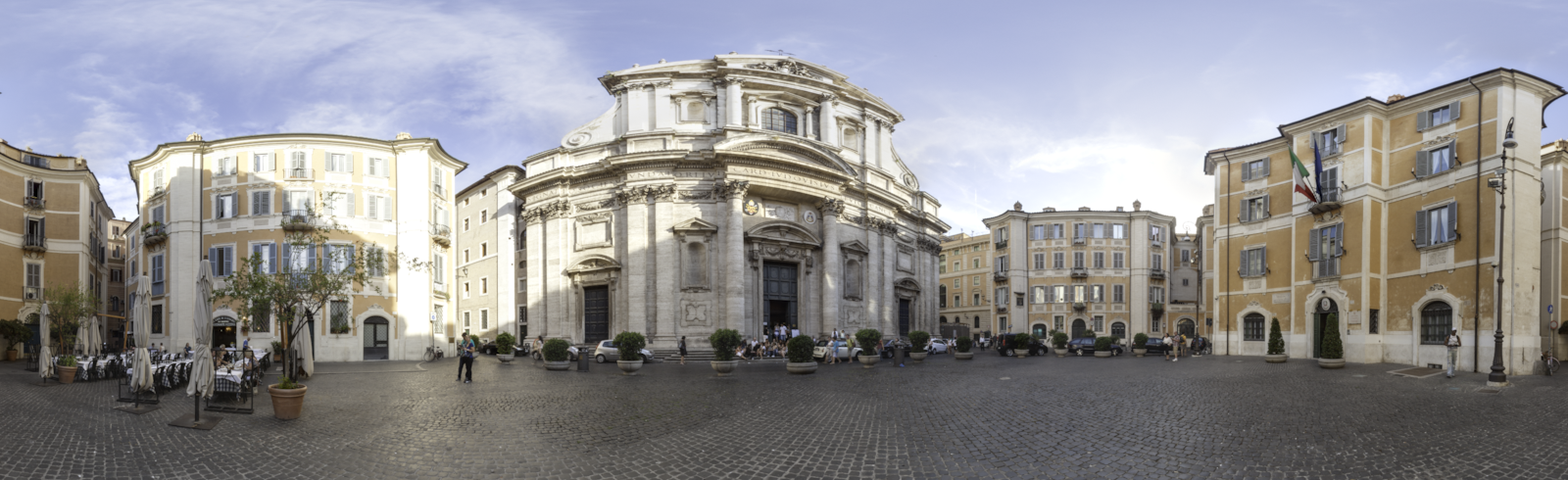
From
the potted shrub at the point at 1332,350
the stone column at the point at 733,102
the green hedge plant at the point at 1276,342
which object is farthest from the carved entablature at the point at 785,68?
the potted shrub at the point at 1332,350

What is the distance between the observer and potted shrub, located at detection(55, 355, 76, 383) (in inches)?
842

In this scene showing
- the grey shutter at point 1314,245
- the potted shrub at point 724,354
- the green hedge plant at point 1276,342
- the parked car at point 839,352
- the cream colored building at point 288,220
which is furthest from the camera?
the cream colored building at point 288,220

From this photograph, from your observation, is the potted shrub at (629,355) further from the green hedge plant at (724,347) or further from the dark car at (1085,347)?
the dark car at (1085,347)

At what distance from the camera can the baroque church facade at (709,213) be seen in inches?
1566

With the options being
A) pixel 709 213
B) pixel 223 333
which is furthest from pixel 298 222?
pixel 709 213

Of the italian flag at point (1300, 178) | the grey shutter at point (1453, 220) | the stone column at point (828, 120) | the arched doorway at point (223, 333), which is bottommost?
the arched doorway at point (223, 333)

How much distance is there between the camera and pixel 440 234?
3988 centimetres

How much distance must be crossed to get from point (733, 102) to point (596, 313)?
44.8ft

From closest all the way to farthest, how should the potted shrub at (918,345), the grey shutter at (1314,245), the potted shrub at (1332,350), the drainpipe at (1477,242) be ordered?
the drainpipe at (1477,242) < the potted shrub at (1332,350) < the grey shutter at (1314,245) < the potted shrub at (918,345)

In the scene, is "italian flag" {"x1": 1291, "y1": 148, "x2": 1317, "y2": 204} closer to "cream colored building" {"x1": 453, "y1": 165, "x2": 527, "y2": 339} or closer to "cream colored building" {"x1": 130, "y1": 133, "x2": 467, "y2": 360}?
"cream colored building" {"x1": 130, "y1": 133, "x2": 467, "y2": 360}

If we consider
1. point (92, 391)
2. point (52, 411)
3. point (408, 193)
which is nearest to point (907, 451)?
point (52, 411)

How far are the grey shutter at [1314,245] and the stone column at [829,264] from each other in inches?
868

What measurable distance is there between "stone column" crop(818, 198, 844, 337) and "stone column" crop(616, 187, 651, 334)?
983 cm

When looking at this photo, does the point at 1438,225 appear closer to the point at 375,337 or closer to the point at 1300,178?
the point at 1300,178
